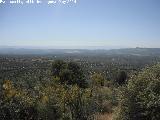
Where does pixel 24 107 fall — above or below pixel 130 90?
below

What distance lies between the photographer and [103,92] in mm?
77125

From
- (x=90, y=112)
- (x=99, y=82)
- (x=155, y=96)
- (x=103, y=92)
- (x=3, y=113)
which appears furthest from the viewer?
(x=99, y=82)

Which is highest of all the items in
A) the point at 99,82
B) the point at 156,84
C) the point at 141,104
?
the point at 156,84

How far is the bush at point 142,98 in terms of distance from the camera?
93.2ft

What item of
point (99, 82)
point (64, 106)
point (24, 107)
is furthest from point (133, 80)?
point (99, 82)

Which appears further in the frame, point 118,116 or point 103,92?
point 103,92

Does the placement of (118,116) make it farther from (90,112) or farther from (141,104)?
(90,112)

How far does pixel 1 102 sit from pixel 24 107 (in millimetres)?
2852

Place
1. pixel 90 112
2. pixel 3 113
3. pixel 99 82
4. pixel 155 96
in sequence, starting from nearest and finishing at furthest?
pixel 155 96 < pixel 3 113 < pixel 90 112 < pixel 99 82

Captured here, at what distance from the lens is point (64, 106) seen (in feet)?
159

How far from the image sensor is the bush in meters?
28.4

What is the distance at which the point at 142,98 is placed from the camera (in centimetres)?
2909

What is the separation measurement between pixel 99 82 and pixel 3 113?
A: 66235 millimetres

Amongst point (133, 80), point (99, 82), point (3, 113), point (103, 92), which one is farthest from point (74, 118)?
point (99, 82)
